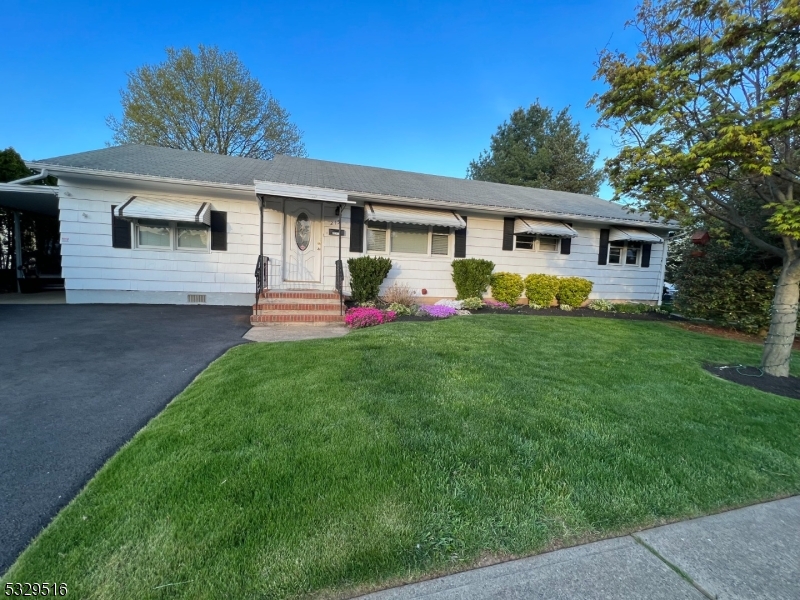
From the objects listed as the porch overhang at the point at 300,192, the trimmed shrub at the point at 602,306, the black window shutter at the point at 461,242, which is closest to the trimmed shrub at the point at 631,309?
the trimmed shrub at the point at 602,306

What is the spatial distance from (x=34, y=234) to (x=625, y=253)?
22503mm

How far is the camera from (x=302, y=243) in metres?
9.33

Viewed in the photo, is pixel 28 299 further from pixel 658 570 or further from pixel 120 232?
pixel 658 570

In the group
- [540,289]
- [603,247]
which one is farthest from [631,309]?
[540,289]

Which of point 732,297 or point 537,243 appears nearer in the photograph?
point 732,297

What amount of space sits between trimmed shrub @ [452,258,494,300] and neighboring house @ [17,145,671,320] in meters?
0.46

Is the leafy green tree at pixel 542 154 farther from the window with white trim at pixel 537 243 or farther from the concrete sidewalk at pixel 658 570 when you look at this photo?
the concrete sidewalk at pixel 658 570

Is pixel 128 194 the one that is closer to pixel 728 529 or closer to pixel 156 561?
pixel 156 561

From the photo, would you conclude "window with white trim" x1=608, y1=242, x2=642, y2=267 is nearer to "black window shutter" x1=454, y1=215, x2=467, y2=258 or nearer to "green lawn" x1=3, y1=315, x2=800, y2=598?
"black window shutter" x1=454, y1=215, x2=467, y2=258

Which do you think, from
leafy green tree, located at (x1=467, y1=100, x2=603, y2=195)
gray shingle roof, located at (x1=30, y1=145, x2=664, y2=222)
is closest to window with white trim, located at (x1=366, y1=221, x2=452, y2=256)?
gray shingle roof, located at (x1=30, y1=145, x2=664, y2=222)

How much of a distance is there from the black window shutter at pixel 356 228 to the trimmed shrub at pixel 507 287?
407 cm

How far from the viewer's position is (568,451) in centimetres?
253

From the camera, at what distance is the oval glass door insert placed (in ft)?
30.3

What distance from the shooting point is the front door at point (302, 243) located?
30.1ft
